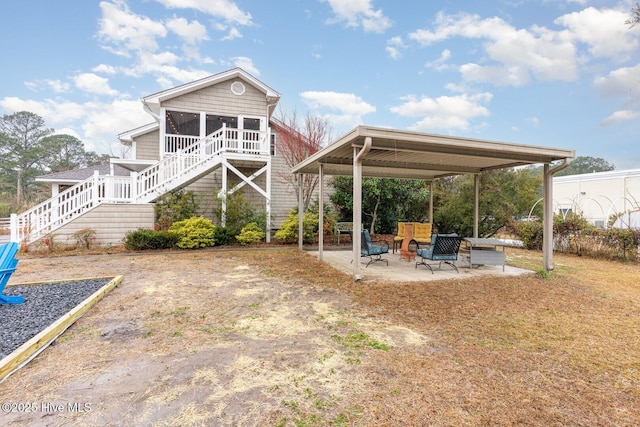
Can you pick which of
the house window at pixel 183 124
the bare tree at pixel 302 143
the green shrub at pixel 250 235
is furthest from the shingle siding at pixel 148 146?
the green shrub at pixel 250 235

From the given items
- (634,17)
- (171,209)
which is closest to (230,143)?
(171,209)

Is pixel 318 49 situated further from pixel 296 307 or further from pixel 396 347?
pixel 396 347

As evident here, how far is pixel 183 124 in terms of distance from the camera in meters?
13.6

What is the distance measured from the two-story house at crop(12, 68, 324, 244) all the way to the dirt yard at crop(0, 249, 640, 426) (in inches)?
239

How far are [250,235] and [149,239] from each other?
3.38 m

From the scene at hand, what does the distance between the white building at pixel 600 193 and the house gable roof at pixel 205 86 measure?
14.5 m

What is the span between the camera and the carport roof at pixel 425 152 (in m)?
5.48

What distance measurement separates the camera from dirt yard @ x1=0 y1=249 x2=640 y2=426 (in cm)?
210

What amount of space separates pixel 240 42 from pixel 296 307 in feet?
48.4

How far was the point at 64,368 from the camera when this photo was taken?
8.82 ft

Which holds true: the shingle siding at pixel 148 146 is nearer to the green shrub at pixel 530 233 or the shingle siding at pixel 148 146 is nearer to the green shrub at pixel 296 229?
the green shrub at pixel 296 229

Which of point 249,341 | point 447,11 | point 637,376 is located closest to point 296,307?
point 249,341

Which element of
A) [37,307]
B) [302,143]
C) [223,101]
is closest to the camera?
[37,307]

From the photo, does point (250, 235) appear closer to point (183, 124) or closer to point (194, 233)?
point (194, 233)
